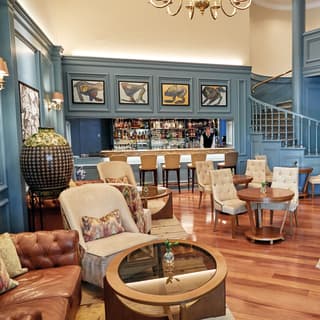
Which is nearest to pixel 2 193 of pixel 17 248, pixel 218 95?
pixel 17 248

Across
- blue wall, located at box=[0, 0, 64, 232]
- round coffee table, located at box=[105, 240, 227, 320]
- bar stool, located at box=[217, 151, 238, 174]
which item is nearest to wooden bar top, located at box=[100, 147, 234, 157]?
bar stool, located at box=[217, 151, 238, 174]

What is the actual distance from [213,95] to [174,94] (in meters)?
1.15

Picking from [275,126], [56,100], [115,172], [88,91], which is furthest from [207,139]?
[56,100]

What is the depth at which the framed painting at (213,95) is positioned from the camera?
8.48 meters

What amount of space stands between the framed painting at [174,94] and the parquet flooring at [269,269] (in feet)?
12.4

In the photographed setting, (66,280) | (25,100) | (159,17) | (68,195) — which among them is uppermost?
(159,17)

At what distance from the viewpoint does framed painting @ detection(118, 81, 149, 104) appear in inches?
311

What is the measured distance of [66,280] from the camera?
221 cm

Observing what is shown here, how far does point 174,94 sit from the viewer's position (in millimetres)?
8258

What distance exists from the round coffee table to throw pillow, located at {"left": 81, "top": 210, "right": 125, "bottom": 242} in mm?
666

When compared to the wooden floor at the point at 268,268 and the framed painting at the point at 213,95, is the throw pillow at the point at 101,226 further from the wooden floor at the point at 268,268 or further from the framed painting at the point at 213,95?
the framed painting at the point at 213,95

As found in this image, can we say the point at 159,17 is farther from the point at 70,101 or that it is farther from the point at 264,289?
the point at 264,289

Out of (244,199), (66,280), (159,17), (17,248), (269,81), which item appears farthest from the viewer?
(269,81)

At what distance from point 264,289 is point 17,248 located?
2.27 meters
